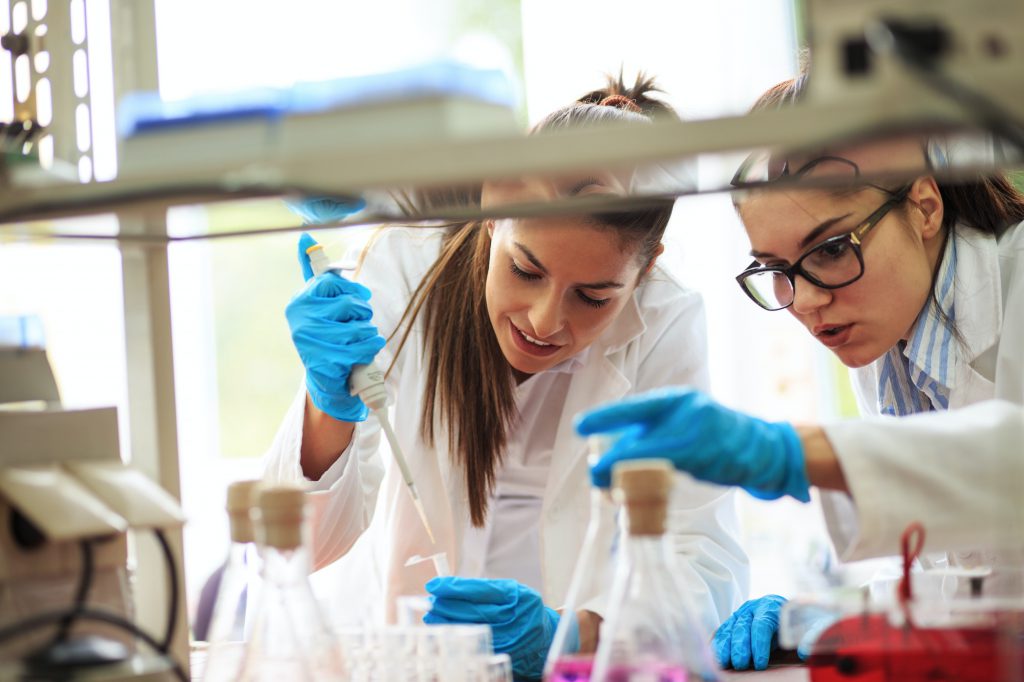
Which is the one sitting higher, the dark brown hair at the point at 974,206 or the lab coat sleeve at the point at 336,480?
the dark brown hair at the point at 974,206

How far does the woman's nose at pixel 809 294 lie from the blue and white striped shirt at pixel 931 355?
18 cm

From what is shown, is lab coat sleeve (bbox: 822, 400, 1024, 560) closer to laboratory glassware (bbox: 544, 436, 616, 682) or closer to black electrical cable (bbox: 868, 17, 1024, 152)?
laboratory glassware (bbox: 544, 436, 616, 682)

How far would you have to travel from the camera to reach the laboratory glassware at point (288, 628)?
0.89 meters

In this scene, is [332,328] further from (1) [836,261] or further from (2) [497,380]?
(1) [836,261]

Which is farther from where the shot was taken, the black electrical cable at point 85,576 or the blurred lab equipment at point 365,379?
the blurred lab equipment at point 365,379

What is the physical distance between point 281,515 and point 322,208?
33 centimetres

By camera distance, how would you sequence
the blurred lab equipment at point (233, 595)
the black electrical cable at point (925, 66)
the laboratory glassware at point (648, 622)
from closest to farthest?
1. the black electrical cable at point (925, 66)
2. the laboratory glassware at point (648, 622)
3. the blurred lab equipment at point (233, 595)

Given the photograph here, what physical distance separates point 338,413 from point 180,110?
3.21 ft

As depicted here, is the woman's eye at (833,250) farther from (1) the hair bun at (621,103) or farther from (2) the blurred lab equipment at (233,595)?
(2) the blurred lab equipment at (233,595)

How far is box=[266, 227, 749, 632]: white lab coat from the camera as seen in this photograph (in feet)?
6.36

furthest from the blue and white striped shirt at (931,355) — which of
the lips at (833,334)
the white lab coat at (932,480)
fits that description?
the white lab coat at (932,480)

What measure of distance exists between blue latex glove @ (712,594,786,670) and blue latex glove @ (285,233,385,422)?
681 mm

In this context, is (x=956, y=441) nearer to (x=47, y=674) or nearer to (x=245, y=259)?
(x=47, y=674)

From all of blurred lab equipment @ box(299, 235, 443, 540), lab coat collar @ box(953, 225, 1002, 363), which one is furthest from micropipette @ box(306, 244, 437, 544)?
lab coat collar @ box(953, 225, 1002, 363)
